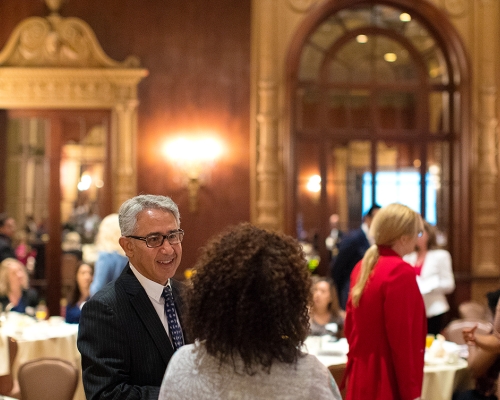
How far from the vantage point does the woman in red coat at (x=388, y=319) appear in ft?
10.6

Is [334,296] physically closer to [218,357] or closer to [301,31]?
[301,31]

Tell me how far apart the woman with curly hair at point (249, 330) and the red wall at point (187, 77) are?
6839mm

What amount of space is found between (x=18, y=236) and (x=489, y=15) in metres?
6.40

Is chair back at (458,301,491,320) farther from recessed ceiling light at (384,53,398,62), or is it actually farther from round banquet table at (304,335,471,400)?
recessed ceiling light at (384,53,398,62)

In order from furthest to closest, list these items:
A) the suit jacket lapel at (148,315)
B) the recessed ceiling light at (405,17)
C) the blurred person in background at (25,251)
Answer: the recessed ceiling light at (405,17) → the blurred person in background at (25,251) → the suit jacket lapel at (148,315)

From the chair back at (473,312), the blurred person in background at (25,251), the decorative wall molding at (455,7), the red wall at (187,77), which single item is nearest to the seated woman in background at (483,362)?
the chair back at (473,312)

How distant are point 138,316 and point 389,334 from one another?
57.3 inches

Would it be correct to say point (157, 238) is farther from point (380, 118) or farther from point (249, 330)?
point (380, 118)

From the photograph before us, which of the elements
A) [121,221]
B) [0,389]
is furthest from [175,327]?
[0,389]

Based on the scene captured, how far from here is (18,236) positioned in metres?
8.52

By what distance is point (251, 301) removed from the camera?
5.28 ft

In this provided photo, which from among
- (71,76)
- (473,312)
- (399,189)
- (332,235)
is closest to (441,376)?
(473,312)

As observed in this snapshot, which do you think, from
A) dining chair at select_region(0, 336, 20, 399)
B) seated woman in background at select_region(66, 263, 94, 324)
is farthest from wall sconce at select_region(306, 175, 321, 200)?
dining chair at select_region(0, 336, 20, 399)

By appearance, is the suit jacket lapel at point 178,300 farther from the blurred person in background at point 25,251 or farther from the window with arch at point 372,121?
the blurred person in background at point 25,251
